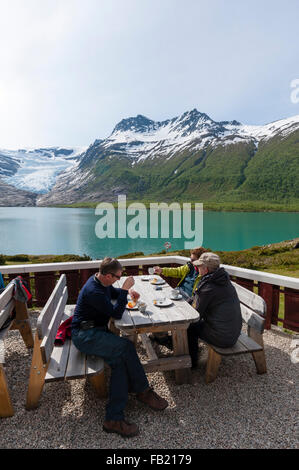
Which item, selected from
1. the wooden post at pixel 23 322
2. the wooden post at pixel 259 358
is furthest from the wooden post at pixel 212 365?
the wooden post at pixel 23 322

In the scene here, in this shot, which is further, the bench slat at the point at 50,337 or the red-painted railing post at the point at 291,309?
the red-painted railing post at the point at 291,309

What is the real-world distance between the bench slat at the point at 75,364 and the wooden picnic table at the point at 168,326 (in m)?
0.58

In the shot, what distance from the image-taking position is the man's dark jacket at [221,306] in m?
3.64

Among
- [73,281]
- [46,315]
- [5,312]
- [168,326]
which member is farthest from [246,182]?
[46,315]

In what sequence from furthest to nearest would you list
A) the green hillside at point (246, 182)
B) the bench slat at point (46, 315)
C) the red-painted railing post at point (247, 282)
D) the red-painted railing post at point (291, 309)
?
the green hillside at point (246, 182) < the red-painted railing post at point (247, 282) < the red-painted railing post at point (291, 309) < the bench slat at point (46, 315)

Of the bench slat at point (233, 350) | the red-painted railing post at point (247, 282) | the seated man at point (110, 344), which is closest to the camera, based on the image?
the seated man at point (110, 344)

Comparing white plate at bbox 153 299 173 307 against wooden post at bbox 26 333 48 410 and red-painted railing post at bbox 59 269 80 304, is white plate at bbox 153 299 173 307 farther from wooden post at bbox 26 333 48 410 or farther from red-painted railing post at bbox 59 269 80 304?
red-painted railing post at bbox 59 269 80 304

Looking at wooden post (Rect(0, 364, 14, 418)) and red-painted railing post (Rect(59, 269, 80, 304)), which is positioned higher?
red-painted railing post (Rect(59, 269, 80, 304))

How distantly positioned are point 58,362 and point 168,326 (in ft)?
4.68

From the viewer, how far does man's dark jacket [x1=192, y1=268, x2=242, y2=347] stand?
3.64 m

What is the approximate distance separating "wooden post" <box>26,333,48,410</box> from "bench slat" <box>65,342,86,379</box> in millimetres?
295

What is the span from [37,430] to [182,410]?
1.71 metres

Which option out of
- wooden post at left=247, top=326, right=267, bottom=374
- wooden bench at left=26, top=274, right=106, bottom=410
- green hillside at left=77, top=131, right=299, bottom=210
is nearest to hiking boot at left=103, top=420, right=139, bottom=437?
wooden bench at left=26, top=274, right=106, bottom=410

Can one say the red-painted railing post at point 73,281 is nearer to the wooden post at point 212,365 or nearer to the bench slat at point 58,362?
the bench slat at point 58,362
